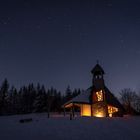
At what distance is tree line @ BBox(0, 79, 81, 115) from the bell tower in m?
26.7

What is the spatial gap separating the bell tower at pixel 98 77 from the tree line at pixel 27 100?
26712 millimetres

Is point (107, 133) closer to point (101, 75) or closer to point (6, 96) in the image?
point (101, 75)

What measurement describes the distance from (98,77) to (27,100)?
4413 cm

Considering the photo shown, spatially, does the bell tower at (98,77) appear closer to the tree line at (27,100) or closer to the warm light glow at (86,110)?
the warm light glow at (86,110)

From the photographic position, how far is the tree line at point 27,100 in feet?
197

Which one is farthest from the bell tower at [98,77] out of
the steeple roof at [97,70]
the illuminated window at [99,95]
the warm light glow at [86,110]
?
the warm light glow at [86,110]

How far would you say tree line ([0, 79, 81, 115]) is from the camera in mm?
60094

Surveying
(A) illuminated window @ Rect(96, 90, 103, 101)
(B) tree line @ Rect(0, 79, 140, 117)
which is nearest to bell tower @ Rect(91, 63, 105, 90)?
(A) illuminated window @ Rect(96, 90, 103, 101)

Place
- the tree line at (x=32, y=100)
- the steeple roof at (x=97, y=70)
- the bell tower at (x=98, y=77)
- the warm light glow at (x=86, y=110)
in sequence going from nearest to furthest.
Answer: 1. the warm light glow at (x=86, y=110)
2. the bell tower at (x=98, y=77)
3. the steeple roof at (x=97, y=70)
4. the tree line at (x=32, y=100)

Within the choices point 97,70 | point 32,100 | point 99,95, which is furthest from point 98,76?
point 32,100

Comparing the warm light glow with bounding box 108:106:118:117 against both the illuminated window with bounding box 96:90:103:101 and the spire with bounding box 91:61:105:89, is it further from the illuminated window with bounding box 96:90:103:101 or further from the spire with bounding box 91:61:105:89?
the spire with bounding box 91:61:105:89

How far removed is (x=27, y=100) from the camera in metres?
69.1

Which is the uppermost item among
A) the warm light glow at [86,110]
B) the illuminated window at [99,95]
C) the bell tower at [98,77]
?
the bell tower at [98,77]

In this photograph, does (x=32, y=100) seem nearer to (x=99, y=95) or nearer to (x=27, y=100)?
(x=27, y=100)
